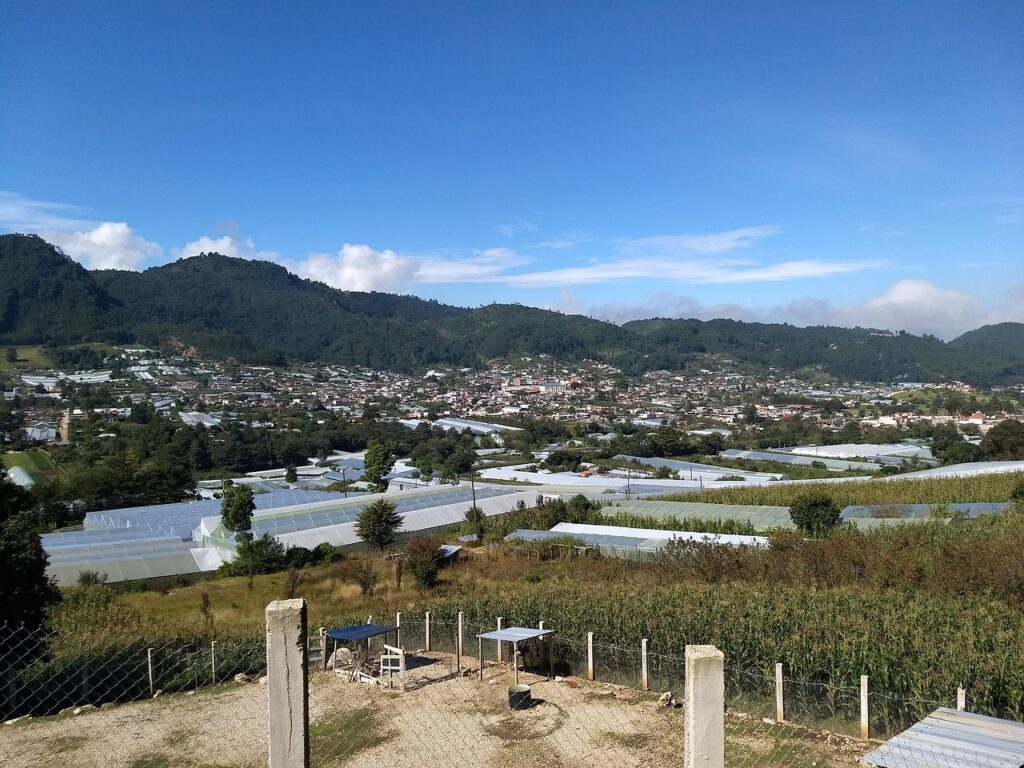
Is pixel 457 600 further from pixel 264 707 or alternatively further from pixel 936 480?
pixel 936 480

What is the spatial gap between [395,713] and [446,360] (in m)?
136

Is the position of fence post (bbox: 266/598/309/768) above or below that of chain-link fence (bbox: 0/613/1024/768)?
above

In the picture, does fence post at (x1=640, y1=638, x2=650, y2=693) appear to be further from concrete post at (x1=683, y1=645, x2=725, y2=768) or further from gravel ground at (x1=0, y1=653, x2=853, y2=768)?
concrete post at (x1=683, y1=645, x2=725, y2=768)

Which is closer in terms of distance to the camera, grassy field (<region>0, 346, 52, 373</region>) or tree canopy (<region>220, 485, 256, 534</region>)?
tree canopy (<region>220, 485, 256, 534</region>)

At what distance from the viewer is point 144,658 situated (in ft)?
28.5

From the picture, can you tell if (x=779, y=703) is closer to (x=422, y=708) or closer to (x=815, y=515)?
(x=422, y=708)

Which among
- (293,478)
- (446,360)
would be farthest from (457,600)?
(446,360)

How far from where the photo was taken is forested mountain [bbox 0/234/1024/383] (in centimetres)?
11275

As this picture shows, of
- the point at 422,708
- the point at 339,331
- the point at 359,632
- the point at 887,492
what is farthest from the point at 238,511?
the point at 339,331

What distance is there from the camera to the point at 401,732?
707 cm

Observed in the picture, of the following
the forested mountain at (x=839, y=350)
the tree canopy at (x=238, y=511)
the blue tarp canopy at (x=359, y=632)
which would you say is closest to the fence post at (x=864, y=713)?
the blue tarp canopy at (x=359, y=632)

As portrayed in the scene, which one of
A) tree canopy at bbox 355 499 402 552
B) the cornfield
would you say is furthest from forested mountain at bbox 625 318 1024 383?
tree canopy at bbox 355 499 402 552

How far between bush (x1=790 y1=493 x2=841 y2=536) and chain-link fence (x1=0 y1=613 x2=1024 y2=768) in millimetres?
10701

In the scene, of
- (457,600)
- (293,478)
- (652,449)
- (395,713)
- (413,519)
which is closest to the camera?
(395,713)
